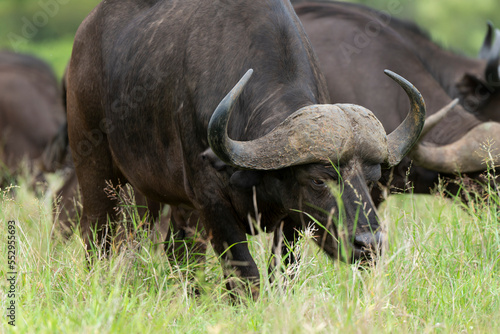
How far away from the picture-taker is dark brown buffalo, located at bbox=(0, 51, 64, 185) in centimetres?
1041

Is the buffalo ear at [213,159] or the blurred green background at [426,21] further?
the blurred green background at [426,21]

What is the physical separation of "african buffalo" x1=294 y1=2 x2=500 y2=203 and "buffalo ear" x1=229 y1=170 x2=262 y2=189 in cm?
225

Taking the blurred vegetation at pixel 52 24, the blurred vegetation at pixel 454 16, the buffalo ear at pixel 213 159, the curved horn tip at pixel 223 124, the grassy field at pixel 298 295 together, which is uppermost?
the curved horn tip at pixel 223 124

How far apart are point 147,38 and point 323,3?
294cm

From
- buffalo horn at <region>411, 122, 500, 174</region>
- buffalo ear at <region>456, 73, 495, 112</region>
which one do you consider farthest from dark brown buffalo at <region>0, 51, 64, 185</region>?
buffalo horn at <region>411, 122, 500, 174</region>

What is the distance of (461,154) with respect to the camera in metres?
6.42

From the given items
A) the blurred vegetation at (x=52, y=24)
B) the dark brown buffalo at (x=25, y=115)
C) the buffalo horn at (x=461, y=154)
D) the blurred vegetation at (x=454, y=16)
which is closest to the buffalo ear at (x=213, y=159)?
the buffalo horn at (x=461, y=154)

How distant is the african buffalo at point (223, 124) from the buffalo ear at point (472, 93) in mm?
2971

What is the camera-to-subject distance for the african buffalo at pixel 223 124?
398cm

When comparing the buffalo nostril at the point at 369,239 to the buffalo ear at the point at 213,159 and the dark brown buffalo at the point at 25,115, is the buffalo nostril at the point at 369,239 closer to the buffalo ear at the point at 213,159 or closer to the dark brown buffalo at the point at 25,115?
the buffalo ear at the point at 213,159

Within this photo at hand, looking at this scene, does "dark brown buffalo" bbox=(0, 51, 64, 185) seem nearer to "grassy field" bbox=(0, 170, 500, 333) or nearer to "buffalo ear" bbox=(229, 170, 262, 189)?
"grassy field" bbox=(0, 170, 500, 333)

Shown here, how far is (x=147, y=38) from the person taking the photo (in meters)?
4.93

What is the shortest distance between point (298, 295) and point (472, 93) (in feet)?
13.9

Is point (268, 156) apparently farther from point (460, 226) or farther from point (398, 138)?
point (460, 226)
